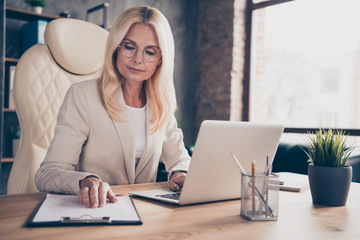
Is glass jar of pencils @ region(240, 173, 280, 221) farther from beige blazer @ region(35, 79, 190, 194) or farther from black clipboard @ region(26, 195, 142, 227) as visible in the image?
beige blazer @ region(35, 79, 190, 194)

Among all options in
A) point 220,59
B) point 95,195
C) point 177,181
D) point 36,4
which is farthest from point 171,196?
point 220,59

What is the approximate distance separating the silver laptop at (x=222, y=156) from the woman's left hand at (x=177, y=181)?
0.40 feet

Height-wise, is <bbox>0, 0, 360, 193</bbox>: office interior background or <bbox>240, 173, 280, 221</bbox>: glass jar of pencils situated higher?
<bbox>0, 0, 360, 193</bbox>: office interior background

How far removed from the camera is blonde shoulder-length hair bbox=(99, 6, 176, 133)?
1.40 metres

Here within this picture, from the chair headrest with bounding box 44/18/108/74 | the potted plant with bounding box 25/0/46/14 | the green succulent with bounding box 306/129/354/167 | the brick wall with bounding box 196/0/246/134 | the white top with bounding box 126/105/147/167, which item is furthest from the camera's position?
the brick wall with bounding box 196/0/246/134

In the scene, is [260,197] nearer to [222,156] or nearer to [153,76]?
[222,156]

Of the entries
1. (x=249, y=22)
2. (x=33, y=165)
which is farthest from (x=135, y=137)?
(x=249, y=22)

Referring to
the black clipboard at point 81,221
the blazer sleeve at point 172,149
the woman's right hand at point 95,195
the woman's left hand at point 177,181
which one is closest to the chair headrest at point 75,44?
the blazer sleeve at point 172,149

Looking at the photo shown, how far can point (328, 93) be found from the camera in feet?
12.1

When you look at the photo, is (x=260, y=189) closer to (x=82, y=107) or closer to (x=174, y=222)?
(x=174, y=222)

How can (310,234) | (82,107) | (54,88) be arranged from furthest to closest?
(54,88) → (82,107) → (310,234)

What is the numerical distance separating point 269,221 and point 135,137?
2.57ft

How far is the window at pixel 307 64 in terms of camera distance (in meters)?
3.50

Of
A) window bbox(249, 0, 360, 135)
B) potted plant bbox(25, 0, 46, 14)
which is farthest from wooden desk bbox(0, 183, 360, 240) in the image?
window bbox(249, 0, 360, 135)
